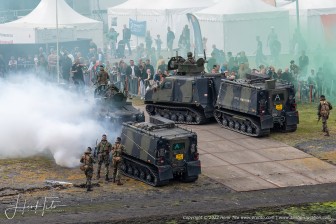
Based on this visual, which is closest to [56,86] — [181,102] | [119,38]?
[181,102]

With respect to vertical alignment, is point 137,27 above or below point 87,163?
above

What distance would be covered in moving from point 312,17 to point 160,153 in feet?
93.9

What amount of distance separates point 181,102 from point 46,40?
59.2ft

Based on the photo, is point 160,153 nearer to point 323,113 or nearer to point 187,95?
point 187,95

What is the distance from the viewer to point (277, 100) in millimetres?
37125

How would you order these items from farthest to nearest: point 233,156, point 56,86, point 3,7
→ point 3,7 < point 56,86 < point 233,156

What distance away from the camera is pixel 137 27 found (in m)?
60.4

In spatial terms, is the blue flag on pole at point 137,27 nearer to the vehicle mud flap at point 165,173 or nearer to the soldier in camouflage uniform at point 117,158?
Answer: the soldier in camouflage uniform at point 117,158

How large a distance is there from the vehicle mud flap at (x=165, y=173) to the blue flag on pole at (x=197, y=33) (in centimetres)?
2580

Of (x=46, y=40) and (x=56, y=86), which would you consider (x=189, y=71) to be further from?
(x=46, y=40)

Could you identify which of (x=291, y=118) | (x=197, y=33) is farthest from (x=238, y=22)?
(x=291, y=118)

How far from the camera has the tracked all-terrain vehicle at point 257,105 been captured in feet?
120

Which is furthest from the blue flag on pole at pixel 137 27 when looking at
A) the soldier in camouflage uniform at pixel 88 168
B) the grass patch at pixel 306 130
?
the soldier in camouflage uniform at pixel 88 168
